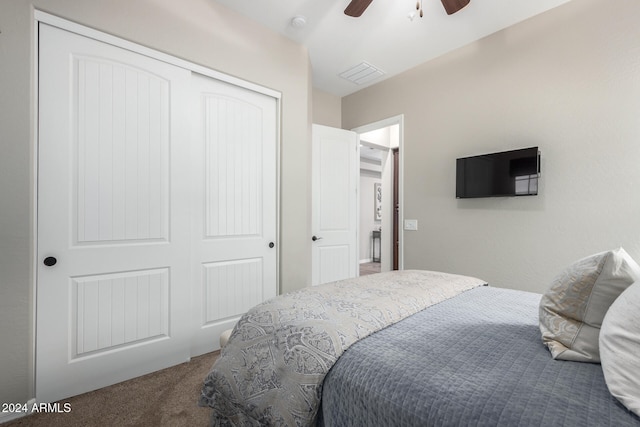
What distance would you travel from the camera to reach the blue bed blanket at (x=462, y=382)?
65 centimetres

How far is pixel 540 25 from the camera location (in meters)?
2.38

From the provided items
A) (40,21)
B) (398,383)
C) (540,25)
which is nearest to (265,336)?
(398,383)

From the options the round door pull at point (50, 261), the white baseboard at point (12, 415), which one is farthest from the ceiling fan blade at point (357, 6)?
the white baseboard at point (12, 415)

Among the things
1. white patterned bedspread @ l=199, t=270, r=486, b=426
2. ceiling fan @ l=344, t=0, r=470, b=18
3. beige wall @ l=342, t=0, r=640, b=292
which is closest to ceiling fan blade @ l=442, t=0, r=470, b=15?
ceiling fan @ l=344, t=0, r=470, b=18

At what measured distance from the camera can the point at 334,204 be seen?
3533 mm

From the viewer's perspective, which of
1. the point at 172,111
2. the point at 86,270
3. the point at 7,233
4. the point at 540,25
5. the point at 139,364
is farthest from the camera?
the point at 540,25

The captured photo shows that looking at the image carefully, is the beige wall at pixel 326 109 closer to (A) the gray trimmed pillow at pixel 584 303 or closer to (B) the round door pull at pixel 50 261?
(B) the round door pull at pixel 50 261

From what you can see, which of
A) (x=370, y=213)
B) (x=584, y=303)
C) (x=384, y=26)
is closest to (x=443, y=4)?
(x=384, y=26)

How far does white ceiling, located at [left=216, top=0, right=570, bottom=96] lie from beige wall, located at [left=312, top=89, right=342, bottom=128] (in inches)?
23.1

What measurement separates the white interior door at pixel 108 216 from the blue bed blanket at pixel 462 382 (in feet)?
5.30

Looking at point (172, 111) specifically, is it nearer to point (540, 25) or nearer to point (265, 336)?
point (265, 336)

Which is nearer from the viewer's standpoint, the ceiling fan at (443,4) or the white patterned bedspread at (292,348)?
the white patterned bedspread at (292,348)

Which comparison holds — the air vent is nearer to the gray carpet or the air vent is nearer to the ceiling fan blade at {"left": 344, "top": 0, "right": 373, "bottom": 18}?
the ceiling fan blade at {"left": 344, "top": 0, "right": 373, "bottom": 18}

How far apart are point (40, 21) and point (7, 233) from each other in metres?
1.20
